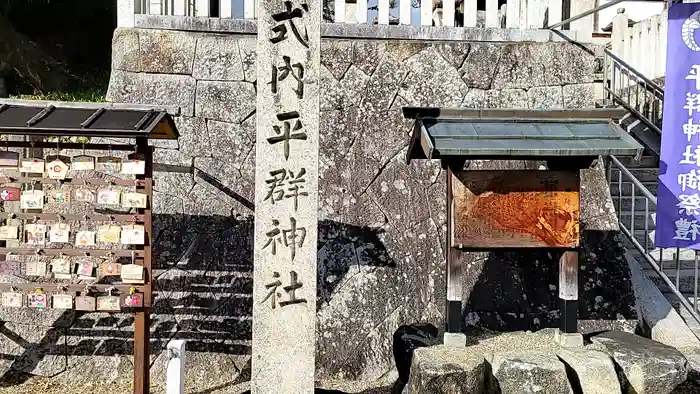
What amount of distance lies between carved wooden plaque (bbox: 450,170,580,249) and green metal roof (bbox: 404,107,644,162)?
0.36 m

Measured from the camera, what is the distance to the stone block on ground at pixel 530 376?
499 cm

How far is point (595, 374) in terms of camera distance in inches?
203

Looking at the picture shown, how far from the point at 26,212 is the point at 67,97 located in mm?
5376

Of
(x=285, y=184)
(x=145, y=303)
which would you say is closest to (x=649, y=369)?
(x=285, y=184)

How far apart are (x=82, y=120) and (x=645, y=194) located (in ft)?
19.8

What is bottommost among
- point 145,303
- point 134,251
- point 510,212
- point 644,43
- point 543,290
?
point 543,290

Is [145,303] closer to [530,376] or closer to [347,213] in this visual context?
[347,213]

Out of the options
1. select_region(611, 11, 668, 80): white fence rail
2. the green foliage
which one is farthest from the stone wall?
the green foliage

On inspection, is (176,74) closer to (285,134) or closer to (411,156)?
(285,134)

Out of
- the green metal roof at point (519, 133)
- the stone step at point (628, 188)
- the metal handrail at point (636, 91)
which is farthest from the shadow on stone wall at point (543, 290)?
the metal handrail at point (636, 91)

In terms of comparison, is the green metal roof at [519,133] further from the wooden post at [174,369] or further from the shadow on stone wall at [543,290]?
the wooden post at [174,369]

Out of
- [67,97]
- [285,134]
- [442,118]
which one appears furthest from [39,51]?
[442,118]

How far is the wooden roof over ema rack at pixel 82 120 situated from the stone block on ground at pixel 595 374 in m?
4.25

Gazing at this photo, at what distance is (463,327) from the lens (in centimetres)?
711
